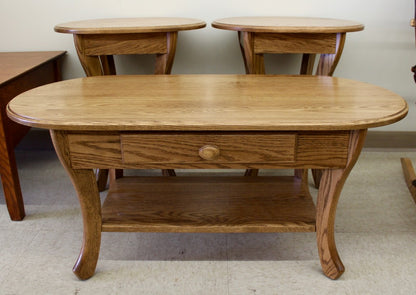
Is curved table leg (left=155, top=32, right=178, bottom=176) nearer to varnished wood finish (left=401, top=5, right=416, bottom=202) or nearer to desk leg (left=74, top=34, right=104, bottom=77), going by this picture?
desk leg (left=74, top=34, right=104, bottom=77)

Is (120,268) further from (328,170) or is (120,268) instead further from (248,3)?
(248,3)

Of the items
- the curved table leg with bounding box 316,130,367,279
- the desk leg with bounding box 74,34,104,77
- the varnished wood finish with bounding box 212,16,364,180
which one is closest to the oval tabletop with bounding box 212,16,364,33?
the varnished wood finish with bounding box 212,16,364,180

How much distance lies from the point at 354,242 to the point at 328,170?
430 mm

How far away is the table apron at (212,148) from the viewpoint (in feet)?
3.73

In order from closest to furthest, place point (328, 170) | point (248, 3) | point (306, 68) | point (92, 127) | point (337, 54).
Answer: point (92, 127)
point (328, 170)
point (337, 54)
point (306, 68)
point (248, 3)

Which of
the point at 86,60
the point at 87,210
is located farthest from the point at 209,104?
the point at 86,60

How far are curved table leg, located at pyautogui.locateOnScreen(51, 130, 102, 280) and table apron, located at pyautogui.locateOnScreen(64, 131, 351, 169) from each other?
3 cm

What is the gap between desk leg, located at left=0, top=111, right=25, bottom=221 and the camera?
5.26 feet

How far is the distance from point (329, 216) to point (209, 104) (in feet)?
1.62

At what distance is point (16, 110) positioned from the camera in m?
1.19

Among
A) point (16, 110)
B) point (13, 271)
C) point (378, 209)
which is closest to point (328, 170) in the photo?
point (378, 209)

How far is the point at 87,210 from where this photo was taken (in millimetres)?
1287

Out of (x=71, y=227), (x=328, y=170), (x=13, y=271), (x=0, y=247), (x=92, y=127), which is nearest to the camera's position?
(x=92, y=127)

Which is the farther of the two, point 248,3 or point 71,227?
point 248,3
